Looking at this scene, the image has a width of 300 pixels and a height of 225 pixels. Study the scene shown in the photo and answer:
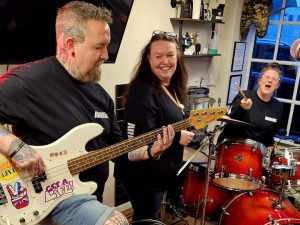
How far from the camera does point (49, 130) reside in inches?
39.4

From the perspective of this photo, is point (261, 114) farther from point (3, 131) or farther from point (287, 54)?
point (3, 131)

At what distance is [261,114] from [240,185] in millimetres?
694

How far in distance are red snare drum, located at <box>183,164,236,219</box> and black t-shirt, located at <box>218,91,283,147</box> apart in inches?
16.8

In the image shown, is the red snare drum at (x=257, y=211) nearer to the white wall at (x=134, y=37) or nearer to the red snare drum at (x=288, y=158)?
the red snare drum at (x=288, y=158)

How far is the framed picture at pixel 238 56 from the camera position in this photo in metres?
3.47

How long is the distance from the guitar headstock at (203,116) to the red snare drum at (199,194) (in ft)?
1.85

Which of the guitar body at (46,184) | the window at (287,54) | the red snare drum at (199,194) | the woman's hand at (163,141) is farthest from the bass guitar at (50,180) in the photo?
the window at (287,54)

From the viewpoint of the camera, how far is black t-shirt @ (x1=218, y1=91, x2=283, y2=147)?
94.3 inches

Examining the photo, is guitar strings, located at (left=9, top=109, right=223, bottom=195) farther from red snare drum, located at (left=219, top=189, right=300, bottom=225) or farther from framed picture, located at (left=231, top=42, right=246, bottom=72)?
framed picture, located at (left=231, top=42, right=246, bottom=72)

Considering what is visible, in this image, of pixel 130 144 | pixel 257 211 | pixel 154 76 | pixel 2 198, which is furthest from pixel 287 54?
pixel 2 198

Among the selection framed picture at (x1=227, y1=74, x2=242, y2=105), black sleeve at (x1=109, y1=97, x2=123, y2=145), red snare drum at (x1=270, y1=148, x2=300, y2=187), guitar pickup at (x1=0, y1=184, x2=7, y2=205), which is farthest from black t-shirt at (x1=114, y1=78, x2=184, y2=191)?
framed picture at (x1=227, y1=74, x2=242, y2=105)

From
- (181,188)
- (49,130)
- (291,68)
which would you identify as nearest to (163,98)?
(49,130)

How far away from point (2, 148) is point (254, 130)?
2.07 metres

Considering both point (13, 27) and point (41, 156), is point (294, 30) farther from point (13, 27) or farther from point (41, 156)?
point (41, 156)
